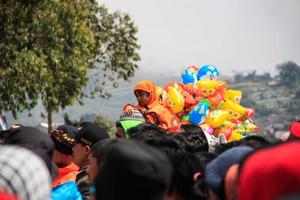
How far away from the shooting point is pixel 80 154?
523 centimetres

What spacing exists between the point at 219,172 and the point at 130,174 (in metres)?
0.54

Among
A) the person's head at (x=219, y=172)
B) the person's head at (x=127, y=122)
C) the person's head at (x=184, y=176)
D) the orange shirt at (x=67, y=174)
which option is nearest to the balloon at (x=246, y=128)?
the person's head at (x=127, y=122)

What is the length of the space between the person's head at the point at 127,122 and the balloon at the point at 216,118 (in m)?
3.24

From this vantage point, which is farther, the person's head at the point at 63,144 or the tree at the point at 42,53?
the tree at the point at 42,53

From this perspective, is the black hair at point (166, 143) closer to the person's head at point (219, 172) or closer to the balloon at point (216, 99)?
the person's head at point (219, 172)

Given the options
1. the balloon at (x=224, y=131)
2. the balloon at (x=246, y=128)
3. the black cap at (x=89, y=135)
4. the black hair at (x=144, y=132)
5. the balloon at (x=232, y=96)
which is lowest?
the balloon at (x=246, y=128)

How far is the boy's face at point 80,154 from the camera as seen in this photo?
A: 5.21 metres

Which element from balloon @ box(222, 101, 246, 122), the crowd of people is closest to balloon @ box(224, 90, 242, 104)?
balloon @ box(222, 101, 246, 122)

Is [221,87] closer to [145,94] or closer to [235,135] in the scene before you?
[235,135]

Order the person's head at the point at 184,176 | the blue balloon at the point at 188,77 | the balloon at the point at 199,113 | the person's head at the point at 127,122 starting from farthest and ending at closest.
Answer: the blue balloon at the point at 188,77, the balloon at the point at 199,113, the person's head at the point at 127,122, the person's head at the point at 184,176

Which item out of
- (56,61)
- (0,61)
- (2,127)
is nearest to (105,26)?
(56,61)

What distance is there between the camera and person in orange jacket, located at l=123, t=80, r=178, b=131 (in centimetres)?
680

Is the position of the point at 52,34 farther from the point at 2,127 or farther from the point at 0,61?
the point at 2,127

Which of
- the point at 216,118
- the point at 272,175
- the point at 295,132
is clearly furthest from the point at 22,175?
the point at 216,118
